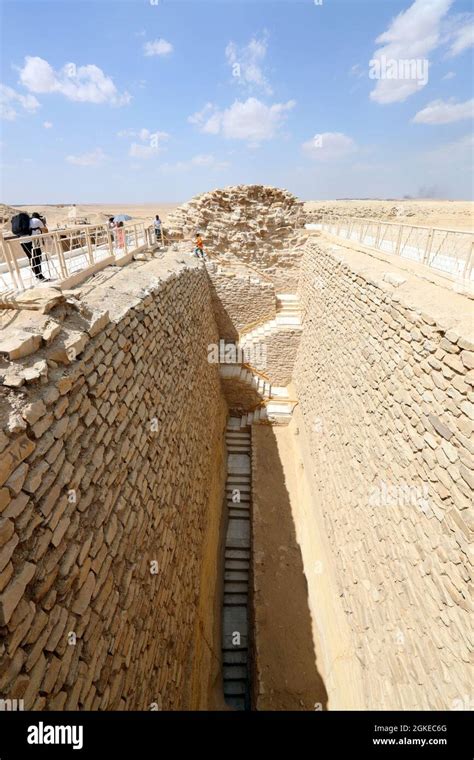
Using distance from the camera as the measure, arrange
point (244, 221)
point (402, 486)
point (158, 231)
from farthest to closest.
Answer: point (244, 221), point (158, 231), point (402, 486)

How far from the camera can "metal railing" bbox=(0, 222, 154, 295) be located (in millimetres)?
→ 5580

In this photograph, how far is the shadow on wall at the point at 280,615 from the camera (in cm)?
632

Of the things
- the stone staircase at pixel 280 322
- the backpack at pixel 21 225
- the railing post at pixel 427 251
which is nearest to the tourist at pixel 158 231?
the stone staircase at pixel 280 322

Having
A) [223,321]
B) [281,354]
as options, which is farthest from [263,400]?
[223,321]

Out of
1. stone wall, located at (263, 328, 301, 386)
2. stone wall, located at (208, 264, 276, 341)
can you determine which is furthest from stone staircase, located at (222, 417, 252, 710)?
stone wall, located at (208, 264, 276, 341)

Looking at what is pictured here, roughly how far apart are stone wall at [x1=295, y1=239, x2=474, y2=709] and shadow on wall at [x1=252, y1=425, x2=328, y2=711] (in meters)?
0.45

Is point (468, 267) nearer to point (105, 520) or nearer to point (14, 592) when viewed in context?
point (105, 520)

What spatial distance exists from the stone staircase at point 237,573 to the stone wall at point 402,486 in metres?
1.66

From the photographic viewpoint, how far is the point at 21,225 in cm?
750

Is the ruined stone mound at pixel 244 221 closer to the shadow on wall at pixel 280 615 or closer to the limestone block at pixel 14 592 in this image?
the shadow on wall at pixel 280 615

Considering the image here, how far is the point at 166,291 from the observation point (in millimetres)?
7645

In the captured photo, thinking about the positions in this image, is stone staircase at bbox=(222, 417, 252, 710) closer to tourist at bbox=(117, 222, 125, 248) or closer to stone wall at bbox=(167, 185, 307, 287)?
tourist at bbox=(117, 222, 125, 248)

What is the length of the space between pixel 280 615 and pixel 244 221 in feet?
48.5
